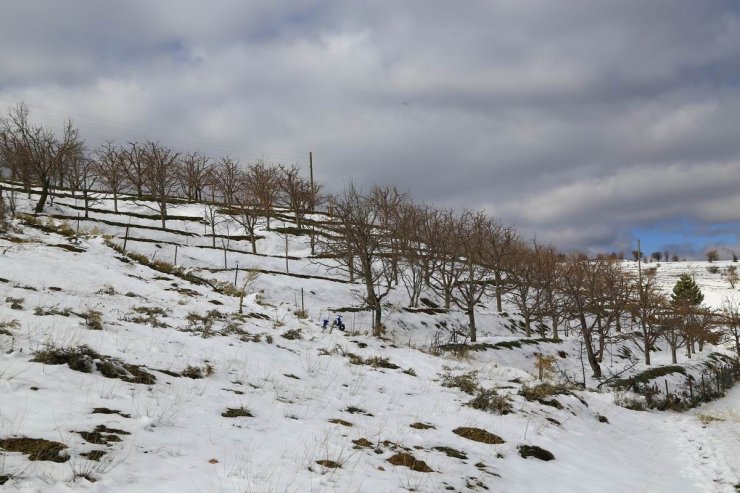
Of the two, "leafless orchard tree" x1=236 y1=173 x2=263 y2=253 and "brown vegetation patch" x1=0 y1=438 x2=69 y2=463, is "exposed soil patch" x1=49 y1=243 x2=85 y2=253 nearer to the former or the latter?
"brown vegetation patch" x1=0 y1=438 x2=69 y2=463

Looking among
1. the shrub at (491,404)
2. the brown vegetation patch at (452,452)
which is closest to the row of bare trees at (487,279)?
the shrub at (491,404)

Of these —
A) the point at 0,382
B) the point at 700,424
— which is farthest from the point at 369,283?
the point at 0,382

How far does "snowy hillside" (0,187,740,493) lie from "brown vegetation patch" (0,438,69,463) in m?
0.02

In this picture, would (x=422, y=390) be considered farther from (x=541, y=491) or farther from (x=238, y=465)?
(x=238, y=465)

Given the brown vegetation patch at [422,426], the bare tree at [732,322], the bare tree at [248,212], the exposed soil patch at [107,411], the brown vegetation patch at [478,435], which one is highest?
the bare tree at [248,212]

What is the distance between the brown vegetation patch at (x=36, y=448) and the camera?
4227 mm

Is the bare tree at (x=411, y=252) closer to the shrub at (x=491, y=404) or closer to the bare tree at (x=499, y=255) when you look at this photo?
the bare tree at (x=499, y=255)

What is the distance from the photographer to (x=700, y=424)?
53.4ft

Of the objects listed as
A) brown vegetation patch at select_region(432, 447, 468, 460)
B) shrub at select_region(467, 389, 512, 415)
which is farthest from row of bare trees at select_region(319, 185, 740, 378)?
brown vegetation patch at select_region(432, 447, 468, 460)

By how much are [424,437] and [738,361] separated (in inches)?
2213

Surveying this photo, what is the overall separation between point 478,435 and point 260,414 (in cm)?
412

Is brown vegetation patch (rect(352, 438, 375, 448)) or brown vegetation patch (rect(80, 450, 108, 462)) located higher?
brown vegetation patch (rect(80, 450, 108, 462))

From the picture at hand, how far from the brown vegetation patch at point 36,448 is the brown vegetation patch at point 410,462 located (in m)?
4.05

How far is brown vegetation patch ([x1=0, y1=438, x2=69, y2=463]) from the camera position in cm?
423
